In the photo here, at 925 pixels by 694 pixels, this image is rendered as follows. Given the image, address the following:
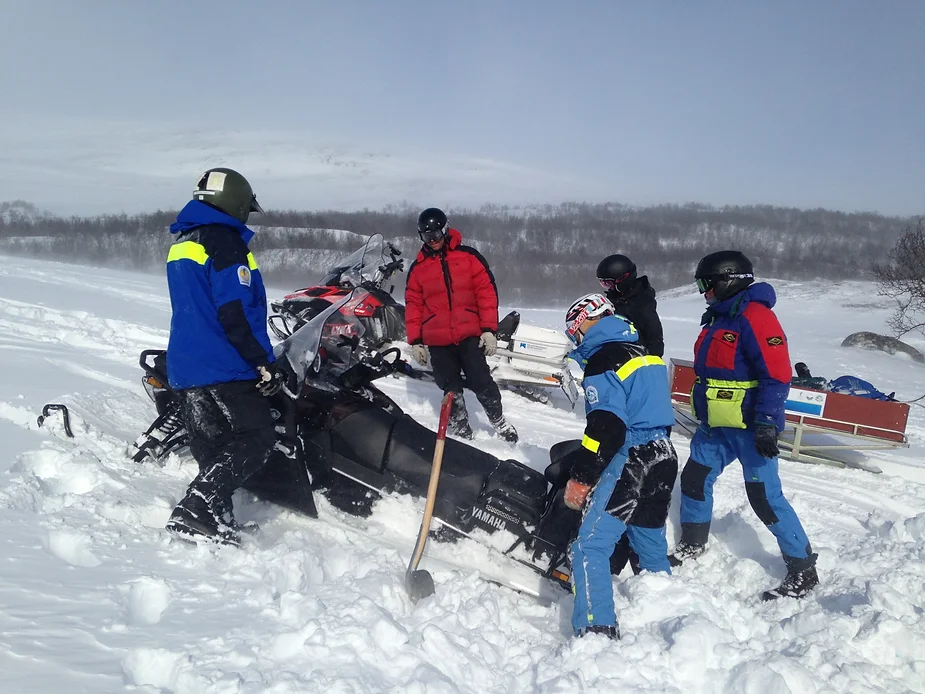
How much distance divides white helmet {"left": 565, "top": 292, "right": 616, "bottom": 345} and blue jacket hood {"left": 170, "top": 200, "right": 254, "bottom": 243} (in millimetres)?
1635

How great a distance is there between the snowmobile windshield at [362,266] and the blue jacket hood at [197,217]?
4.52 m

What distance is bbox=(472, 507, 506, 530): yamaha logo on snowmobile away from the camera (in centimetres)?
309

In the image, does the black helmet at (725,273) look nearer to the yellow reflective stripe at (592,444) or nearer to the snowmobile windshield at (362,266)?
the yellow reflective stripe at (592,444)

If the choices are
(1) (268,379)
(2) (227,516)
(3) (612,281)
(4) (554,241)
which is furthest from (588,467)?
(4) (554,241)

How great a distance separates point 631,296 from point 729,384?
1.03 m

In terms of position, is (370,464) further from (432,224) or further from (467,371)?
(432,224)

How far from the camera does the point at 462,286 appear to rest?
4.93m

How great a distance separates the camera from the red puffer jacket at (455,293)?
4.92 meters

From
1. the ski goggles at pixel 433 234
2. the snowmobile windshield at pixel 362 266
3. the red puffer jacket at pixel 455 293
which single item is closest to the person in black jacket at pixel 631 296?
the red puffer jacket at pixel 455 293

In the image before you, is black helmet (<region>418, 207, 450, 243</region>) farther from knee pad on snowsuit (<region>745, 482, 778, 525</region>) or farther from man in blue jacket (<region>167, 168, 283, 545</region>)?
knee pad on snowsuit (<region>745, 482, 778, 525</region>)

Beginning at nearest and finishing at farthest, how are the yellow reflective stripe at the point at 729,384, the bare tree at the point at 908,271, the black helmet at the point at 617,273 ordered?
the yellow reflective stripe at the point at 729,384
the black helmet at the point at 617,273
the bare tree at the point at 908,271

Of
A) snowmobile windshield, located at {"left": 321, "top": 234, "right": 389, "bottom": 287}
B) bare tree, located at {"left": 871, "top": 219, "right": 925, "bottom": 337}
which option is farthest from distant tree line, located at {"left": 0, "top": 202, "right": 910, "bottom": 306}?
snowmobile windshield, located at {"left": 321, "top": 234, "right": 389, "bottom": 287}

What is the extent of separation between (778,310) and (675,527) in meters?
25.7

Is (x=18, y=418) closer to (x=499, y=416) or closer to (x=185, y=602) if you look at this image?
(x=185, y=602)
